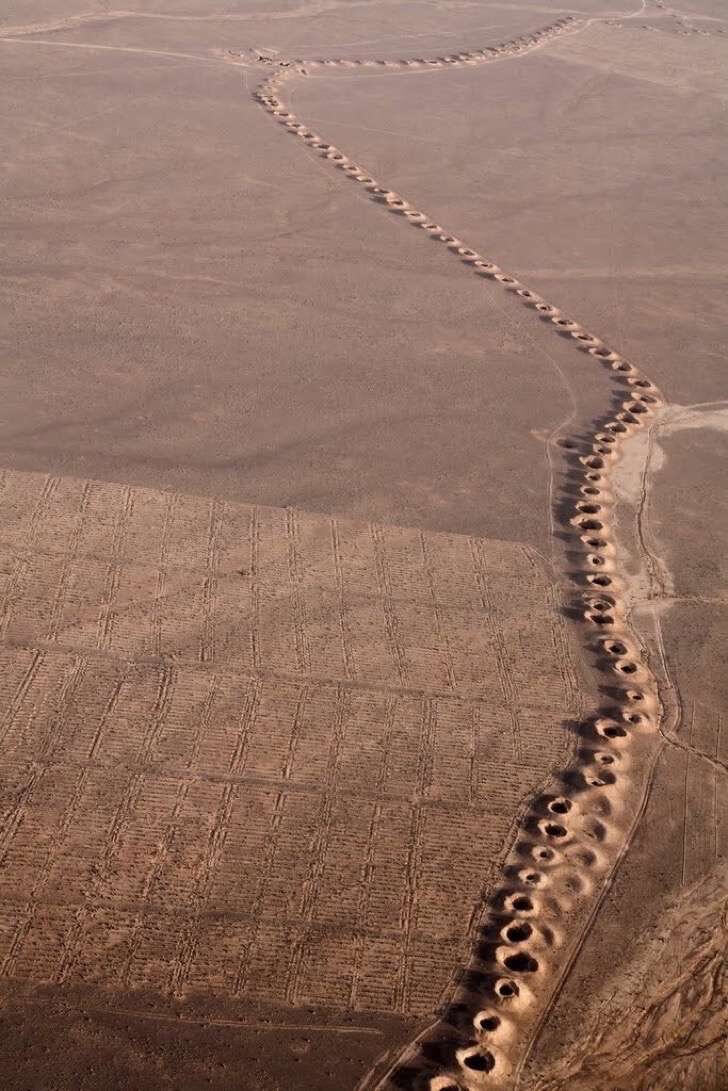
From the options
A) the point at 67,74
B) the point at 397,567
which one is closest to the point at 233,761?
the point at 397,567

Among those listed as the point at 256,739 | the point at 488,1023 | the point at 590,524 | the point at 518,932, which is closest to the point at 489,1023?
the point at 488,1023

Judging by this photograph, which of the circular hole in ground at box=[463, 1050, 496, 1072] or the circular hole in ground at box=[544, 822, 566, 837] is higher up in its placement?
the circular hole in ground at box=[544, 822, 566, 837]

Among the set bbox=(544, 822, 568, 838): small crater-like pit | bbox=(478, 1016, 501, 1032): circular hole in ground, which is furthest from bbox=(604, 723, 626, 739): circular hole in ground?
bbox=(478, 1016, 501, 1032): circular hole in ground

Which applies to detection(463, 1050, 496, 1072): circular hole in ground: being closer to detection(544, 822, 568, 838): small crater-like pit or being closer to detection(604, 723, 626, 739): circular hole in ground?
detection(544, 822, 568, 838): small crater-like pit

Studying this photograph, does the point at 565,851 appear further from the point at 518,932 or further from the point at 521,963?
the point at 521,963

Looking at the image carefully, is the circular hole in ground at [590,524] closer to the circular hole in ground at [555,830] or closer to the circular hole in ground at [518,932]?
the circular hole in ground at [555,830]

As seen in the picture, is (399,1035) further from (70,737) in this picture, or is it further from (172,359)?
(172,359)
